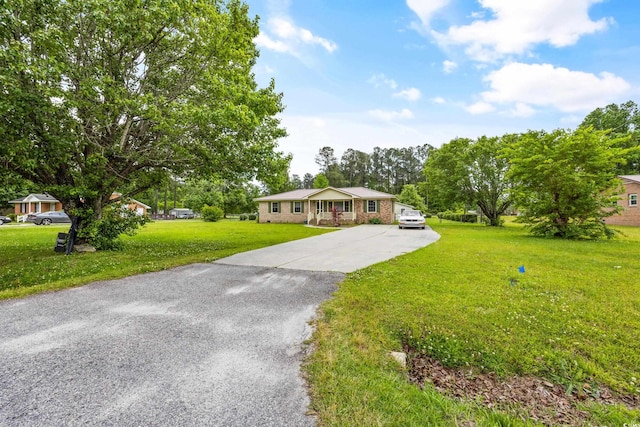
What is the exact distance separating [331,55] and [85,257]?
44.7 ft

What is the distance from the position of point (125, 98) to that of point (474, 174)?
23.4m

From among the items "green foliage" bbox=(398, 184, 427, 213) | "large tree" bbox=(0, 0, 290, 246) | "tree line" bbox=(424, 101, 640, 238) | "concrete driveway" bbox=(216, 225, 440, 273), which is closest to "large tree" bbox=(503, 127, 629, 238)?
"tree line" bbox=(424, 101, 640, 238)

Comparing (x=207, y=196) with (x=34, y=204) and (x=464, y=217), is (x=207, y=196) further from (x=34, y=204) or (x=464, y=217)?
(x=464, y=217)

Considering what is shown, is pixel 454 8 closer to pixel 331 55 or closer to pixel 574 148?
pixel 331 55

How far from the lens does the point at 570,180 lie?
1207cm

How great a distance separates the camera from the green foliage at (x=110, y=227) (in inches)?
339

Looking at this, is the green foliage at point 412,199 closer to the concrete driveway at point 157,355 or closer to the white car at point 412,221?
the white car at point 412,221

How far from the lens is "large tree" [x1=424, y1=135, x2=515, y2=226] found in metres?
22.0

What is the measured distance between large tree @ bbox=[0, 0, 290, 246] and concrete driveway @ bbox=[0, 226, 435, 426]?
4.42 m

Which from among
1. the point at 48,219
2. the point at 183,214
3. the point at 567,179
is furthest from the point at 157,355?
the point at 183,214

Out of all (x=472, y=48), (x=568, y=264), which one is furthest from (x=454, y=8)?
(x=568, y=264)

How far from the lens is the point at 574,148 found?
40.6ft

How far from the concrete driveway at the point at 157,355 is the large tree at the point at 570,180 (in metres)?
13.4

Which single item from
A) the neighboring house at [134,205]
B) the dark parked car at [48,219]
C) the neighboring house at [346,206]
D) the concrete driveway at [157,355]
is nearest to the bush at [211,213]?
the neighboring house at [134,205]
